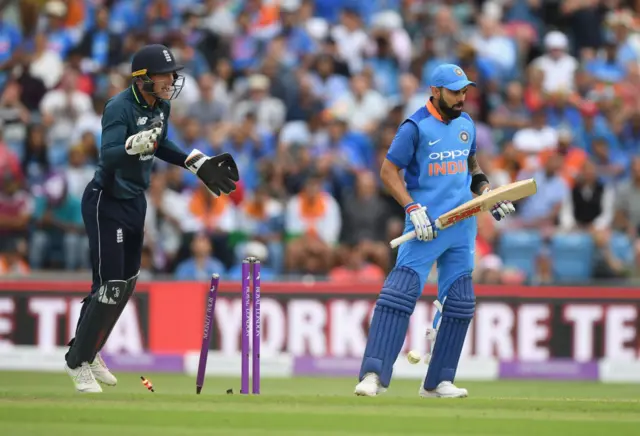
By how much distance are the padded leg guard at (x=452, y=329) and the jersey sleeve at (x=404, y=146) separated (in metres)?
0.89

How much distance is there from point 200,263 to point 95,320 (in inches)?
221

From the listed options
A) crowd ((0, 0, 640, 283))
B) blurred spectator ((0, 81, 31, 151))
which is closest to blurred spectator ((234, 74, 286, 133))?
crowd ((0, 0, 640, 283))

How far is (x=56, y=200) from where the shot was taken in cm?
1512

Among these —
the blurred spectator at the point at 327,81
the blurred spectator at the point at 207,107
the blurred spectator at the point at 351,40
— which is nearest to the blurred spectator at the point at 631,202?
the blurred spectator at the point at 327,81

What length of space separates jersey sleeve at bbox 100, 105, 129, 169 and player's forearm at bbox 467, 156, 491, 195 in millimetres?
2407

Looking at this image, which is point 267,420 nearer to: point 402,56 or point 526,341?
point 526,341

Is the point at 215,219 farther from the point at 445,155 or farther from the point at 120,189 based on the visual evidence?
the point at 445,155

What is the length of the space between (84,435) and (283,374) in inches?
254

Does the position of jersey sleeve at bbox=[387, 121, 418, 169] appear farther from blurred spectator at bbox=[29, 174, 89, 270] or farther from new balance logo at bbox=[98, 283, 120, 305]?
blurred spectator at bbox=[29, 174, 89, 270]

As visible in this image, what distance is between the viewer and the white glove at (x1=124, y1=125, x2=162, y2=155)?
852 cm

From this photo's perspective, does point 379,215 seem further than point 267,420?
Yes

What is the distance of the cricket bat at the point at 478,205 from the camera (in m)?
8.75

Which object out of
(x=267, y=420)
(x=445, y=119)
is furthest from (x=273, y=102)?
(x=267, y=420)

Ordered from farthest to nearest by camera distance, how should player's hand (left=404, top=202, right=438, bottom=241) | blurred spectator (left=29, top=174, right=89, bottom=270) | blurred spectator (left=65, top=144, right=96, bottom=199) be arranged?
blurred spectator (left=65, top=144, right=96, bottom=199), blurred spectator (left=29, top=174, right=89, bottom=270), player's hand (left=404, top=202, right=438, bottom=241)
